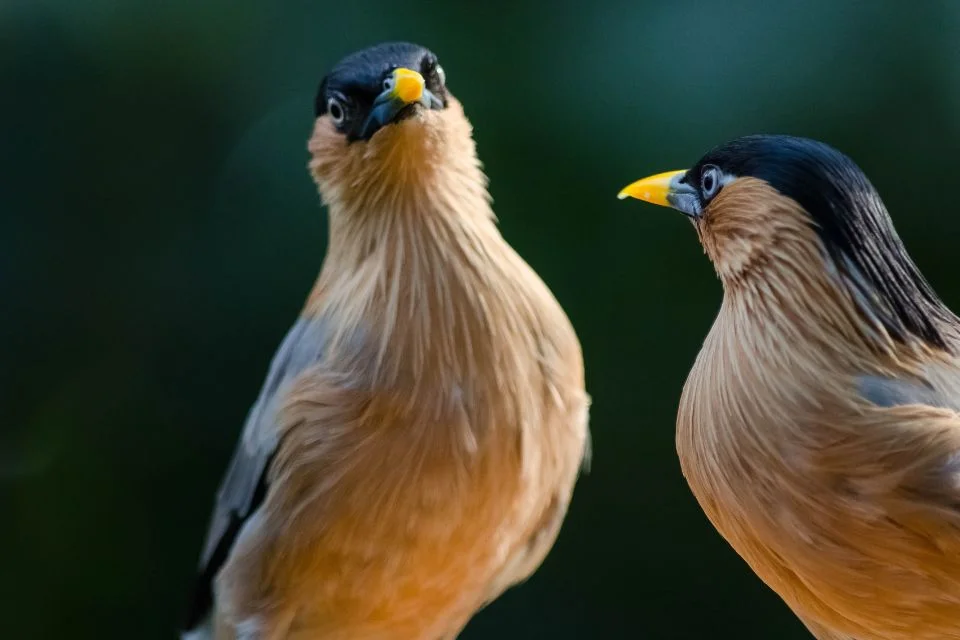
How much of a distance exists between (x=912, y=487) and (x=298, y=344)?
78cm

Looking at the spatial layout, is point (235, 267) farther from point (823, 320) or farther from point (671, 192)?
point (823, 320)

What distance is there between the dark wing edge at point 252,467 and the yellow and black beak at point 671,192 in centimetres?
45

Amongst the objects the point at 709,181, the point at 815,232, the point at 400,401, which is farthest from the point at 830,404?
the point at 400,401

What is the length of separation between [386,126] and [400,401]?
327 millimetres

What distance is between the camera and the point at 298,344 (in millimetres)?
1426

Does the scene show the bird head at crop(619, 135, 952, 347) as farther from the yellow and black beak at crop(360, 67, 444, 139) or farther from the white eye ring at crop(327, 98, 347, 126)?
the white eye ring at crop(327, 98, 347, 126)

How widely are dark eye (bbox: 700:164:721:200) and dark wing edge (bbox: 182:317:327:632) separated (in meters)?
0.52

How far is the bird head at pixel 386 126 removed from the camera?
1245 mm

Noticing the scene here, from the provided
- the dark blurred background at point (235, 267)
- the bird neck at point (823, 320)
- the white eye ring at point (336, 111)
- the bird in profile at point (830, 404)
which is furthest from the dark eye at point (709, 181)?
the dark blurred background at point (235, 267)

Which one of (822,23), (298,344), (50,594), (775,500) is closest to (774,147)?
(775,500)

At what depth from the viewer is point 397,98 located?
4.01 ft

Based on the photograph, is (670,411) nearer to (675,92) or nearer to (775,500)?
(675,92)

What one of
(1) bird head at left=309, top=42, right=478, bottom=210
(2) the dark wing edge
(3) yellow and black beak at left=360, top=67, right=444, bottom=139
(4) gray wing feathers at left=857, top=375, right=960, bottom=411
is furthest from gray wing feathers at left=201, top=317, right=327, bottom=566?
(4) gray wing feathers at left=857, top=375, right=960, bottom=411

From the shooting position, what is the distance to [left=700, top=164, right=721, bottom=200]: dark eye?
3.83ft
